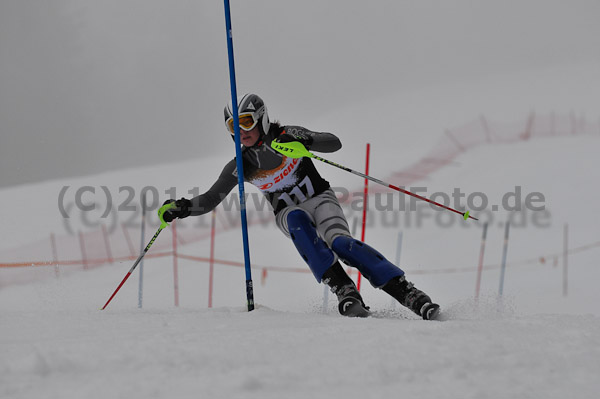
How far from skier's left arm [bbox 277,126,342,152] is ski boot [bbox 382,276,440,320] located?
88 cm

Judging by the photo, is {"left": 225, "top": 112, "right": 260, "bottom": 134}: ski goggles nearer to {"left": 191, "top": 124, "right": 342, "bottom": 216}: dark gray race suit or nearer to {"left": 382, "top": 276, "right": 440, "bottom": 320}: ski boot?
{"left": 191, "top": 124, "right": 342, "bottom": 216}: dark gray race suit

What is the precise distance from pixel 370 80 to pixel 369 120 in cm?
723

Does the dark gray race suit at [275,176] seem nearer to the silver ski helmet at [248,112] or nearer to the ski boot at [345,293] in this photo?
the silver ski helmet at [248,112]

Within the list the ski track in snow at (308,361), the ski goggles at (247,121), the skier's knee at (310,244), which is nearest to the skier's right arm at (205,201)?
the ski goggles at (247,121)

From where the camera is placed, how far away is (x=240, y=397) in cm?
117

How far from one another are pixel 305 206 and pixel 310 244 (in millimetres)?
376

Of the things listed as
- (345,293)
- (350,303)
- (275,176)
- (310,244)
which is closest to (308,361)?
(350,303)

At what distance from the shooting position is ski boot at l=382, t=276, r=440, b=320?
260cm

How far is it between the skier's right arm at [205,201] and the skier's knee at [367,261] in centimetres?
80

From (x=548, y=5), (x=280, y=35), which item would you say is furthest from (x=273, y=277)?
(x=548, y=5)

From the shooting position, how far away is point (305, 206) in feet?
10.8

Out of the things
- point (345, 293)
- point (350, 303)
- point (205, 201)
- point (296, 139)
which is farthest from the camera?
point (205, 201)

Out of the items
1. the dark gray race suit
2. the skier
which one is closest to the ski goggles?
the skier

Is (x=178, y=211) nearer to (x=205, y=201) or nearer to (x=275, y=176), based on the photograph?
(x=205, y=201)
